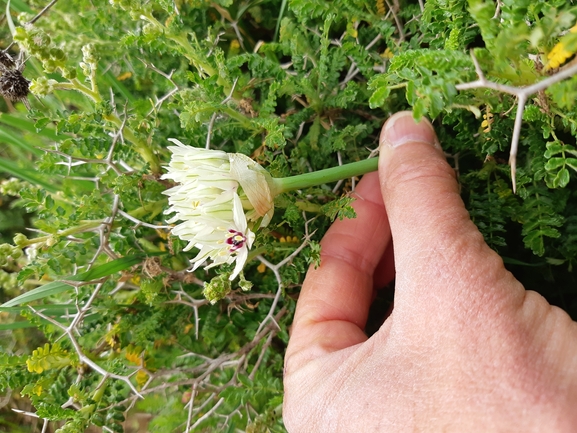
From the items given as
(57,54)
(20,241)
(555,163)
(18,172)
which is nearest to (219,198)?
(57,54)

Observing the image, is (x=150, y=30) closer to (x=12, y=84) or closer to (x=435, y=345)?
(x=12, y=84)

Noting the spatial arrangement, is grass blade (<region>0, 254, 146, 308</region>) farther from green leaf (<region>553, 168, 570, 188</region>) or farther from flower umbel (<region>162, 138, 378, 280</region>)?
green leaf (<region>553, 168, 570, 188</region>)

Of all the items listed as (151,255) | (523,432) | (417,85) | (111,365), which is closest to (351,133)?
(417,85)

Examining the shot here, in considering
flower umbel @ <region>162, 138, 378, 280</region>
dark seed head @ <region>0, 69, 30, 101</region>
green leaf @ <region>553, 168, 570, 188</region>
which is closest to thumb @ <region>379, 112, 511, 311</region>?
green leaf @ <region>553, 168, 570, 188</region>

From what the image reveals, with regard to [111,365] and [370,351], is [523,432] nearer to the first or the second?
[370,351]

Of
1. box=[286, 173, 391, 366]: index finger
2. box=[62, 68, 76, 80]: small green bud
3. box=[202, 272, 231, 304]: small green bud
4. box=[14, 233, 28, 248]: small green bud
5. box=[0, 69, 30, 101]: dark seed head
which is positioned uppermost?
box=[62, 68, 76, 80]: small green bud

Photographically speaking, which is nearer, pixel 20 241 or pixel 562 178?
pixel 562 178

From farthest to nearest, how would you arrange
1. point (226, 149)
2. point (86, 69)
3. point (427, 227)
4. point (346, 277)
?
point (226, 149), point (346, 277), point (86, 69), point (427, 227)
